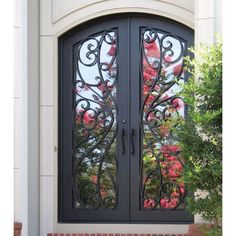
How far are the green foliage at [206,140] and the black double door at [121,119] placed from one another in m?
1.30

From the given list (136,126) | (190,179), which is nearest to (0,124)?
(190,179)

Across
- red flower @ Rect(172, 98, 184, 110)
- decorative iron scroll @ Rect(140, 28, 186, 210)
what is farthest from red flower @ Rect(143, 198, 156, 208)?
red flower @ Rect(172, 98, 184, 110)

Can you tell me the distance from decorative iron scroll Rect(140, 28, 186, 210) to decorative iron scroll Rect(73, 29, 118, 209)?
1.05ft

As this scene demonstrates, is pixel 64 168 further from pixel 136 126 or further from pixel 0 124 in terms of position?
pixel 0 124

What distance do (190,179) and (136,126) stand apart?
1.57m

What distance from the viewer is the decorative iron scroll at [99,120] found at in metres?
5.62

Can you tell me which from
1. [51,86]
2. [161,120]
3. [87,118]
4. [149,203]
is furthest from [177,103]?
[51,86]

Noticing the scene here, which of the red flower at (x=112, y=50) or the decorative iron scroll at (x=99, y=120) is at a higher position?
the red flower at (x=112, y=50)

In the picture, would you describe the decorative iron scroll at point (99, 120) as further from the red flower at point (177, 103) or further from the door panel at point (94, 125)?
the red flower at point (177, 103)

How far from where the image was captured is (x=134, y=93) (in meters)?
5.60

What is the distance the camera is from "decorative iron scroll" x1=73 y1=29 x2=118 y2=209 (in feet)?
18.4

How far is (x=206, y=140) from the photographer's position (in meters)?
4.25

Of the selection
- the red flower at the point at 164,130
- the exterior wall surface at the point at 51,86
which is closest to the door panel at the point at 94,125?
the exterior wall surface at the point at 51,86

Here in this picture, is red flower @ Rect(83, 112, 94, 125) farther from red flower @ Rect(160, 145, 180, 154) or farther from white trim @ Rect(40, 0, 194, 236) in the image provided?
red flower @ Rect(160, 145, 180, 154)
